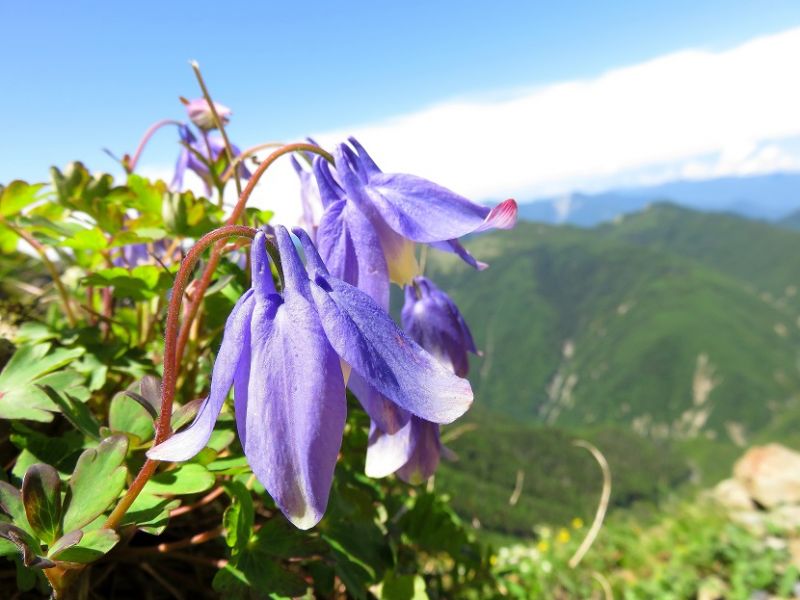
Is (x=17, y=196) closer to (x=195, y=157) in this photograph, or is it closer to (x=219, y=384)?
(x=195, y=157)

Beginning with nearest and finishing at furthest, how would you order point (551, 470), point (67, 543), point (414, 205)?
point (67, 543)
point (414, 205)
point (551, 470)

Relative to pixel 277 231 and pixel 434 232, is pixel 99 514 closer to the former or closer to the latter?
pixel 277 231

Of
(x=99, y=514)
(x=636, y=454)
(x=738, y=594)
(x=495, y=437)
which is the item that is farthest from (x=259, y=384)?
(x=636, y=454)

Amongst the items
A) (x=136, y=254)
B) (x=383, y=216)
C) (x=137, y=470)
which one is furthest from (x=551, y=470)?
(x=383, y=216)

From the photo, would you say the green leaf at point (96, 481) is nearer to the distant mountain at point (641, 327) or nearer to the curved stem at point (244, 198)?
the curved stem at point (244, 198)

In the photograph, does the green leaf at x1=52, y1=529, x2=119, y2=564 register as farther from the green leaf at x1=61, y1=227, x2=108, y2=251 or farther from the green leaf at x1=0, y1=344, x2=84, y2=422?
the green leaf at x1=61, y1=227, x2=108, y2=251

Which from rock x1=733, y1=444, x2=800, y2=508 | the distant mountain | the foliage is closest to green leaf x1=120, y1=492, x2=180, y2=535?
the foliage

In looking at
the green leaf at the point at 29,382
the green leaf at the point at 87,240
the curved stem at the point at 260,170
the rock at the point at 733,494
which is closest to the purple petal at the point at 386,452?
the curved stem at the point at 260,170
